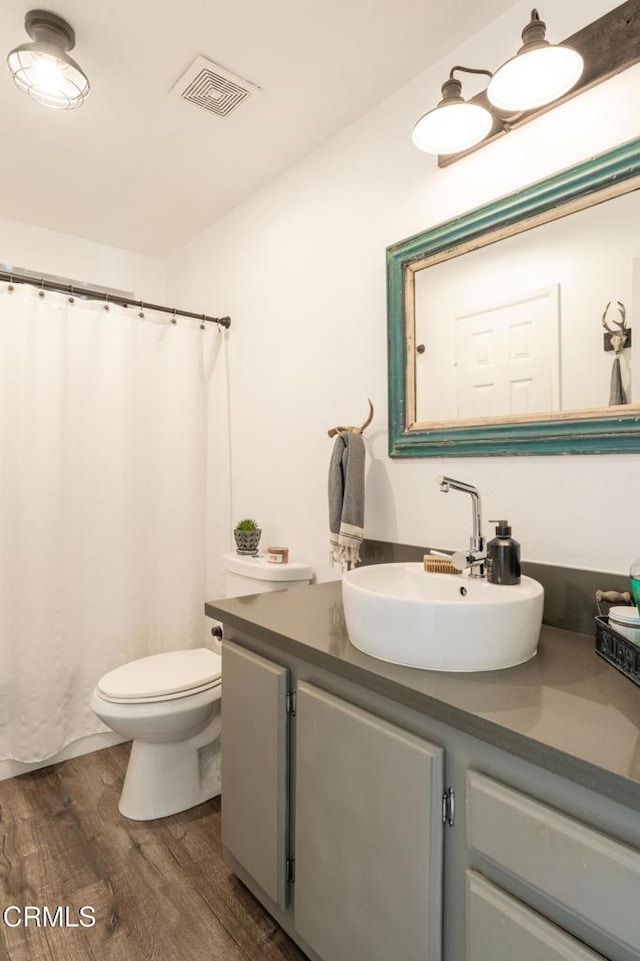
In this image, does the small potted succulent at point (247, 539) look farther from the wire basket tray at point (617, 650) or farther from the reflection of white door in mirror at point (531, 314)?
the wire basket tray at point (617, 650)

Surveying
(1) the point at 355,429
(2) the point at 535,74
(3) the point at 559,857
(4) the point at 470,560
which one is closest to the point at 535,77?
(2) the point at 535,74

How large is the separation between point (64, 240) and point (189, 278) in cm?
62

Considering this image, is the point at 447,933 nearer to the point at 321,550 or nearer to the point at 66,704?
the point at 321,550

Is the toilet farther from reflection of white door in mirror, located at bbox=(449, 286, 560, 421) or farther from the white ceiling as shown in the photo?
the white ceiling

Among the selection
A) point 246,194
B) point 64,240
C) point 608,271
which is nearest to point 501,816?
point 608,271

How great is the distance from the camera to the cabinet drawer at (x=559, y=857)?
0.62 m

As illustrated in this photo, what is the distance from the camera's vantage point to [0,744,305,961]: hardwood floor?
128 centimetres

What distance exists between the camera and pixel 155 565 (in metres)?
2.40

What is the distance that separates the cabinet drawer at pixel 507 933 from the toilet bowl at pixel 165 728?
1.12m

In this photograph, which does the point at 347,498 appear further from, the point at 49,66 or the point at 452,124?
the point at 49,66

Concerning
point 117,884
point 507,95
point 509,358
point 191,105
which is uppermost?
point 191,105

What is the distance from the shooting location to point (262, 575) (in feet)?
6.23

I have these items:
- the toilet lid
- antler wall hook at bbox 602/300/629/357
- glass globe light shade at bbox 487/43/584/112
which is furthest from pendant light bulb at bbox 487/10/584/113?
the toilet lid

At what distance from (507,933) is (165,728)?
1.26 metres
